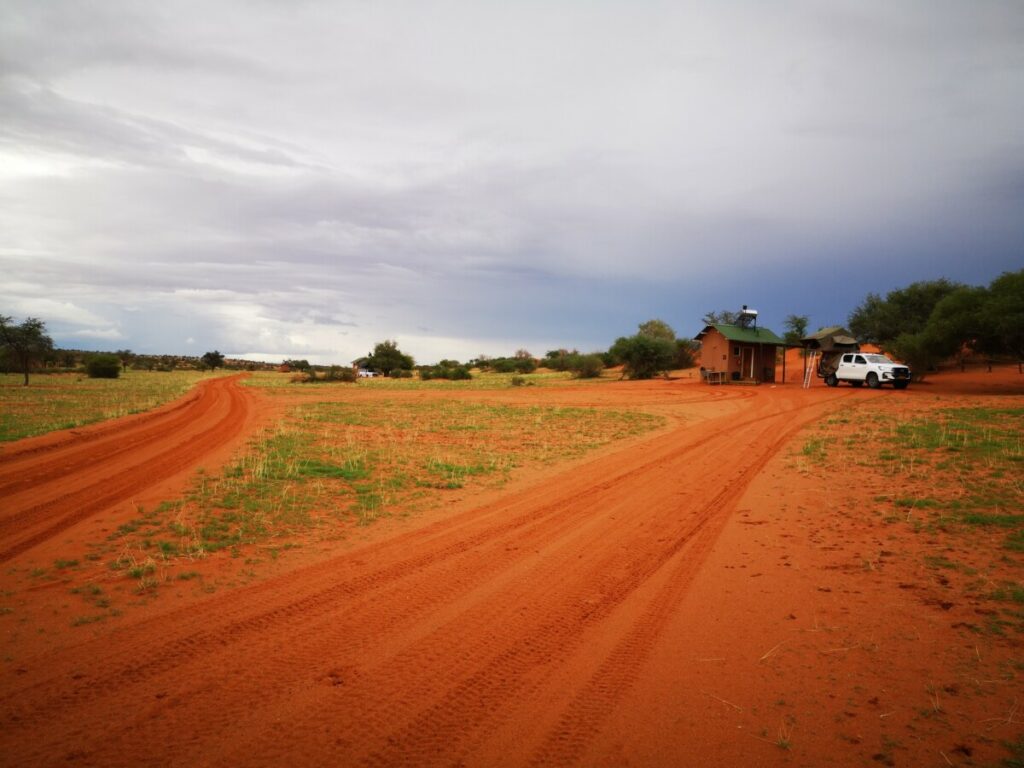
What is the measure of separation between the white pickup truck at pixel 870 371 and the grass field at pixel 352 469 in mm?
19458

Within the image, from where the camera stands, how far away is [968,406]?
21250mm

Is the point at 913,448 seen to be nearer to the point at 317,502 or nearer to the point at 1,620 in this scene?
the point at 317,502

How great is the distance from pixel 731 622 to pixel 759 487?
5626mm

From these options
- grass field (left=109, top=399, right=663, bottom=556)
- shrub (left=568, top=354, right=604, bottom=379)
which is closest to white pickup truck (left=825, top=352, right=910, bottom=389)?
grass field (left=109, top=399, right=663, bottom=556)

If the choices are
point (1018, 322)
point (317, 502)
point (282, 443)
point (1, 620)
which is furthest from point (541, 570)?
point (1018, 322)

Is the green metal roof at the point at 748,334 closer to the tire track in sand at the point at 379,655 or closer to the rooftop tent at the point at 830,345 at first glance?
the rooftop tent at the point at 830,345

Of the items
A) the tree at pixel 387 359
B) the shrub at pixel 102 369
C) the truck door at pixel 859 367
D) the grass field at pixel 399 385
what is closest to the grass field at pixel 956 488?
the truck door at pixel 859 367

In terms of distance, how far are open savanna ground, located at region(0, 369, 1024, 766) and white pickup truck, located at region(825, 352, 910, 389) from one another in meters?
22.4

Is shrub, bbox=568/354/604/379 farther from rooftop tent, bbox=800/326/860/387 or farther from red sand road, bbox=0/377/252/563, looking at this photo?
red sand road, bbox=0/377/252/563

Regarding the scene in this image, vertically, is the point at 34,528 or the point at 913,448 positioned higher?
the point at 913,448

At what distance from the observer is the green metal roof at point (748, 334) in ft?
134

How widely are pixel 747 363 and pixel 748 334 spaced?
2.25 metres

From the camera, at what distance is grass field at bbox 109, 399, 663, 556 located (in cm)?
800

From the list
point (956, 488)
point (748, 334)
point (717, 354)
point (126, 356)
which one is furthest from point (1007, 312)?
point (126, 356)
